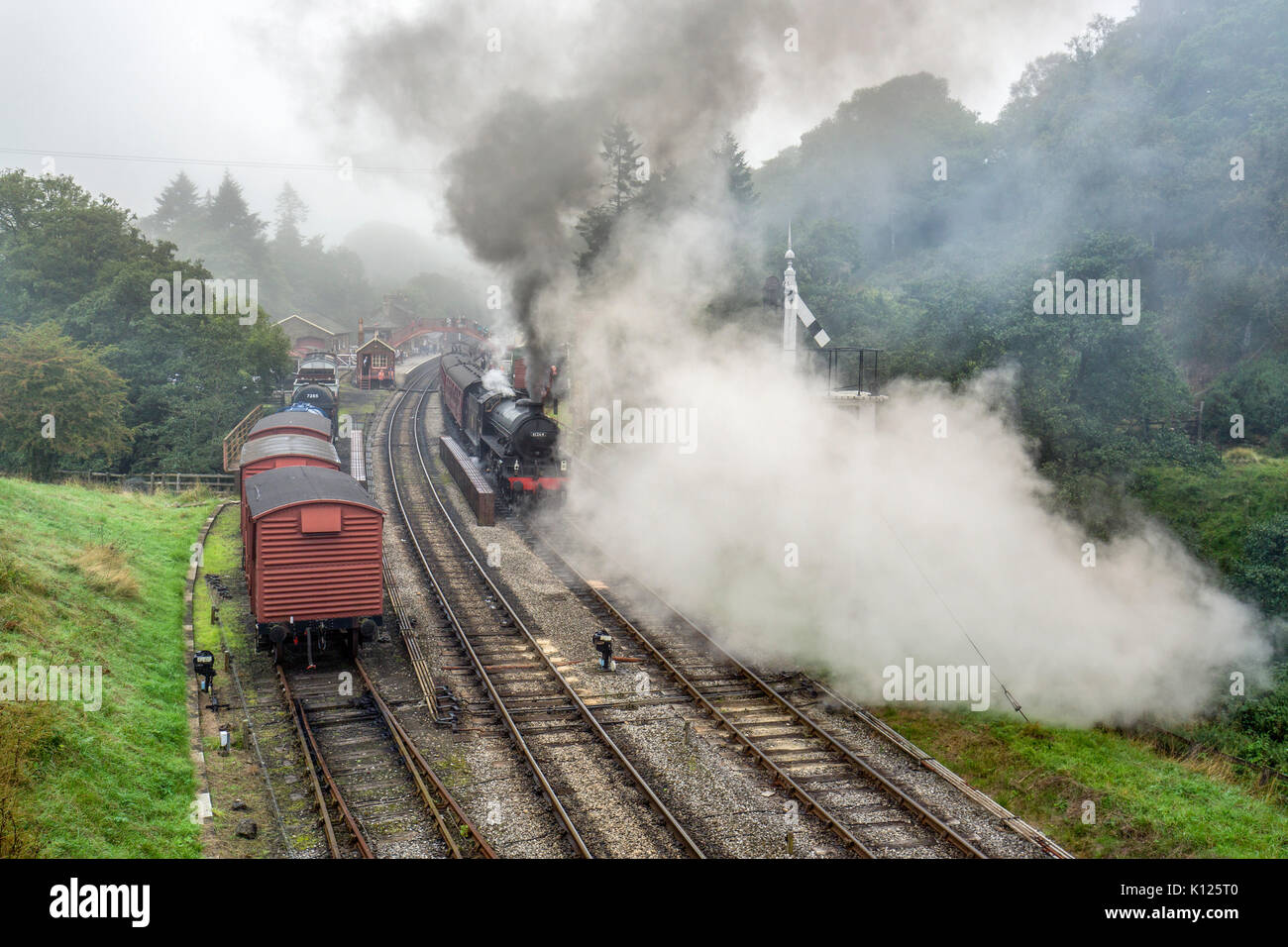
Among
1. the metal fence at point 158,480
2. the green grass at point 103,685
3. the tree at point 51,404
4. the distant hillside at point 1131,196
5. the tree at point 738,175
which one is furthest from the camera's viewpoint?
the tree at point 738,175

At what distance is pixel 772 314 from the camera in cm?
1888

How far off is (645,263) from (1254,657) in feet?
49.1

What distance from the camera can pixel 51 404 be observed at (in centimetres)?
2883

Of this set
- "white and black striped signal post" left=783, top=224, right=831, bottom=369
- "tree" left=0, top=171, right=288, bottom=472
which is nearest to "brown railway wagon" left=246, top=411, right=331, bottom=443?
"tree" left=0, top=171, right=288, bottom=472

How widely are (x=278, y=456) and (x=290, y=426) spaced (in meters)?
4.48

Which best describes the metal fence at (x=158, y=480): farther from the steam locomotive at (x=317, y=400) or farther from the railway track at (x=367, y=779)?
the railway track at (x=367, y=779)

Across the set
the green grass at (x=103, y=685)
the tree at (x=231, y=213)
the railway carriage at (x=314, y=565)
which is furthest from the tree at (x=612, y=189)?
the tree at (x=231, y=213)

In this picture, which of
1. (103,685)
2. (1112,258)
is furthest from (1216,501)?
(103,685)

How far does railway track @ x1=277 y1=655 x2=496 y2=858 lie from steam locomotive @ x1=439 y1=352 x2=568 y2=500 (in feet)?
37.4

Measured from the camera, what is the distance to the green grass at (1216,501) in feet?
58.7

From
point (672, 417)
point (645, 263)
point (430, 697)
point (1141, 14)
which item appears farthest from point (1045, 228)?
point (430, 697)

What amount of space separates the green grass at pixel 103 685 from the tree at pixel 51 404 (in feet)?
24.9

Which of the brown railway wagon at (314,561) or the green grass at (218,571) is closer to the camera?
the brown railway wagon at (314,561)
